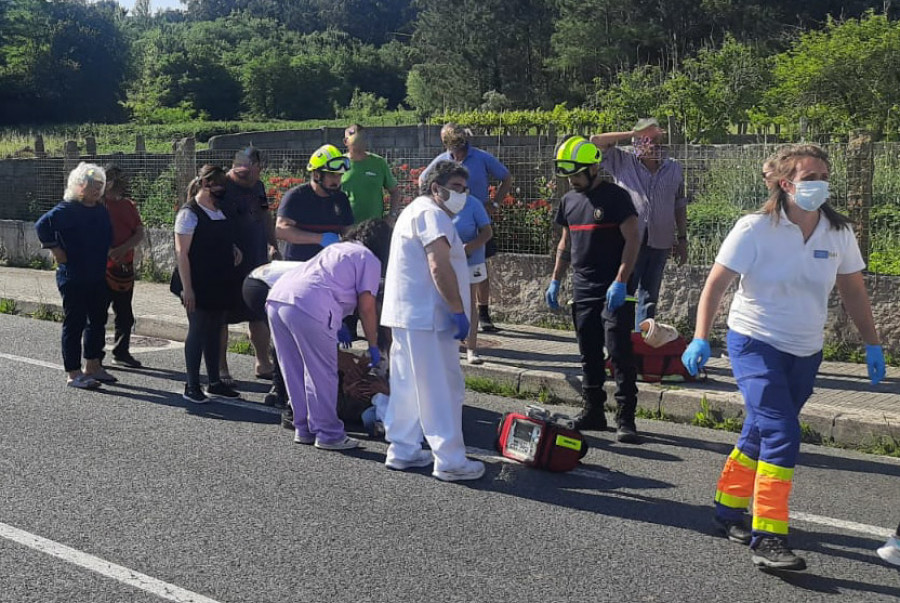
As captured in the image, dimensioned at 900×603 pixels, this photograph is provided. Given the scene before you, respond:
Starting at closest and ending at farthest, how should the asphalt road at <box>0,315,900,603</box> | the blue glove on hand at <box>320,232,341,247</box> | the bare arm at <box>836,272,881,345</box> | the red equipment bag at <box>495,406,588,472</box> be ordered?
the asphalt road at <box>0,315,900,603</box> → the bare arm at <box>836,272,881,345</box> → the red equipment bag at <box>495,406,588,472</box> → the blue glove on hand at <box>320,232,341,247</box>

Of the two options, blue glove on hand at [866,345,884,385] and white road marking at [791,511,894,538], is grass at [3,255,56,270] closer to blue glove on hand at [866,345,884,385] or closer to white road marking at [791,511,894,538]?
white road marking at [791,511,894,538]

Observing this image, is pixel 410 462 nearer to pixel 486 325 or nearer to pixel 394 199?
pixel 394 199

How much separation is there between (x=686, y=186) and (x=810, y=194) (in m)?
6.16

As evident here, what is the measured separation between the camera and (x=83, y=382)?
905 centimetres

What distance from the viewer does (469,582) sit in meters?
4.86

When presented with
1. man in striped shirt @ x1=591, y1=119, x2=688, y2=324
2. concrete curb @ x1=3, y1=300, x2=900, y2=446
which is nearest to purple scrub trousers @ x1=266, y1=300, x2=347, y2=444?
concrete curb @ x1=3, y1=300, x2=900, y2=446

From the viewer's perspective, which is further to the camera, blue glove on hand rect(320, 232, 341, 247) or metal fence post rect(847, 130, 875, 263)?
metal fence post rect(847, 130, 875, 263)

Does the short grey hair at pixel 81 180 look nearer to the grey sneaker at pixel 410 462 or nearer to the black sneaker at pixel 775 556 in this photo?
the grey sneaker at pixel 410 462

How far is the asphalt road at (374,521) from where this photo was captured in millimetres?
4832

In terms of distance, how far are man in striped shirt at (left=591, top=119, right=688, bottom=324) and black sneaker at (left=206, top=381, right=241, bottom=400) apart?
130 inches

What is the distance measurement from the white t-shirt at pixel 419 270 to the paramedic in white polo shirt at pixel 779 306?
1680 mm

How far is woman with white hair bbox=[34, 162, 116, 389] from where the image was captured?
28.8ft

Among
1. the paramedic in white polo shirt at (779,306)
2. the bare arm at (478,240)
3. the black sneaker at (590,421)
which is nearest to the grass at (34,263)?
the bare arm at (478,240)

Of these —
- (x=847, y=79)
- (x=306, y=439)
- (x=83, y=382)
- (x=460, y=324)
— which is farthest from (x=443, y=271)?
(x=847, y=79)
